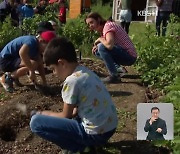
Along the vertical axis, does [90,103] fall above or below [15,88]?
above

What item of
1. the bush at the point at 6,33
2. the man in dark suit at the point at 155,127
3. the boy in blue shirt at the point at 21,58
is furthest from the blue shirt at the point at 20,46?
the bush at the point at 6,33

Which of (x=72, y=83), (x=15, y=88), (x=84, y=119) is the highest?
(x=72, y=83)

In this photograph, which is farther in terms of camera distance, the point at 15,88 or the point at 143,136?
the point at 15,88

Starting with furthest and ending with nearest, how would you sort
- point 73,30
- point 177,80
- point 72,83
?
point 73,30
point 177,80
point 72,83

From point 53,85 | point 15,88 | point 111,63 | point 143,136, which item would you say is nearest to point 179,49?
Result: point 111,63

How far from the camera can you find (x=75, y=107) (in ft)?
12.2

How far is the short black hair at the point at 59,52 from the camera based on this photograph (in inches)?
139

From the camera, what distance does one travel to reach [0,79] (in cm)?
631

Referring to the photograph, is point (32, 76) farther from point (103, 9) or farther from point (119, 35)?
point (103, 9)

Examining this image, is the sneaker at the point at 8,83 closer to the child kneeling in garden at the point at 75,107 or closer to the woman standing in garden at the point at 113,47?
the woman standing in garden at the point at 113,47

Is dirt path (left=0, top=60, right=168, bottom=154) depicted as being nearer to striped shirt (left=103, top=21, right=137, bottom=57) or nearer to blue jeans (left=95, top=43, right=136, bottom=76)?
blue jeans (left=95, top=43, right=136, bottom=76)

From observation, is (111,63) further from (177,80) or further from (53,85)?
(177,80)

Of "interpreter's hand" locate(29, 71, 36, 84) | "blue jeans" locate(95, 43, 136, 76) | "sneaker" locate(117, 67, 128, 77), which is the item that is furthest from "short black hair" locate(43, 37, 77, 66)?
"sneaker" locate(117, 67, 128, 77)

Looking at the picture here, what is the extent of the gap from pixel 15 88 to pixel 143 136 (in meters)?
2.78
